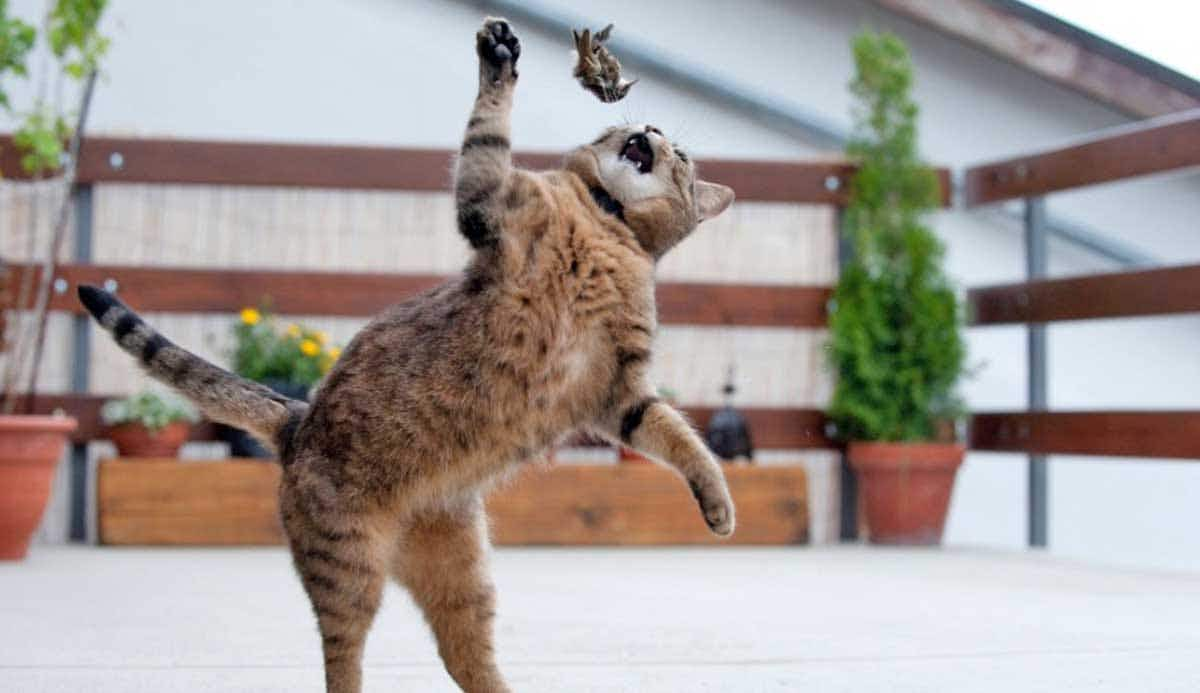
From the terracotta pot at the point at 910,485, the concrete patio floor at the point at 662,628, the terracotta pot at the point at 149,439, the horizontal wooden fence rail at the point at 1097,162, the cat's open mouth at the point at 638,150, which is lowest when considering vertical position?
the concrete patio floor at the point at 662,628

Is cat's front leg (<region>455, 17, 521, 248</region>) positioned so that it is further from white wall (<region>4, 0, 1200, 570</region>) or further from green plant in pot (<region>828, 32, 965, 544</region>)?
white wall (<region>4, 0, 1200, 570</region>)

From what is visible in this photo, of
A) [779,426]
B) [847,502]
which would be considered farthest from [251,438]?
[847,502]

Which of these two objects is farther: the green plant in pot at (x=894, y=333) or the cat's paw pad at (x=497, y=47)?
the green plant in pot at (x=894, y=333)

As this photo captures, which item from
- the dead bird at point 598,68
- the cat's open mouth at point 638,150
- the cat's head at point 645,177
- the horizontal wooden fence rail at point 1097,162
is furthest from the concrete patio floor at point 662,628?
the horizontal wooden fence rail at point 1097,162

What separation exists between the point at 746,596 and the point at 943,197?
2918mm

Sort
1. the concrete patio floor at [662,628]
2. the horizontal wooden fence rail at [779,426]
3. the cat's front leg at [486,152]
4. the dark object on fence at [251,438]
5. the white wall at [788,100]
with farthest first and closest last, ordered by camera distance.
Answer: the white wall at [788,100] → the horizontal wooden fence rail at [779,426] → the dark object on fence at [251,438] → the concrete patio floor at [662,628] → the cat's front leg at [486,152]

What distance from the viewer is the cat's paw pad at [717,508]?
2.06m

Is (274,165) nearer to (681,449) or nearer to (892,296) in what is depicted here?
(892,296)

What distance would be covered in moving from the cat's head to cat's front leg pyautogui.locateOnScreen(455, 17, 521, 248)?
0.24 m

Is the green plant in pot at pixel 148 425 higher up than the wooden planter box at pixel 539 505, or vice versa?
the green plant in pot at pixel 148 425

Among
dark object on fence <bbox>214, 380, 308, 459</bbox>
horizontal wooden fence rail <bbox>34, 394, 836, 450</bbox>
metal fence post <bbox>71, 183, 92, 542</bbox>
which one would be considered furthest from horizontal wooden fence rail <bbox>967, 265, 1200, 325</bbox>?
metal fence post <bbox>71, 183, 92, 542</bbox>

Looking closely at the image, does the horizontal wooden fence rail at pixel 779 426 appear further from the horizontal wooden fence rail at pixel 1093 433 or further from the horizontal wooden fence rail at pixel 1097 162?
the horizontal wooden fence rail at pixel 1097 162

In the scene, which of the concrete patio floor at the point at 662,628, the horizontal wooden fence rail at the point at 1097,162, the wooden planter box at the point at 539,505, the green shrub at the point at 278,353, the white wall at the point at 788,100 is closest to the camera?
the concrete patio floor at the point at 662,628

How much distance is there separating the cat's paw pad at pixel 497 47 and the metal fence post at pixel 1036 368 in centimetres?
410
